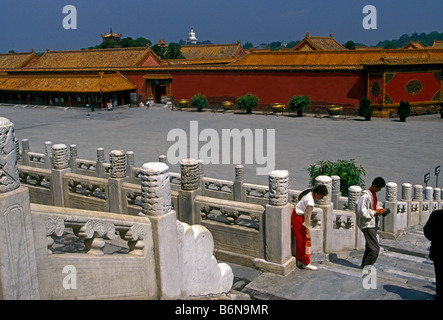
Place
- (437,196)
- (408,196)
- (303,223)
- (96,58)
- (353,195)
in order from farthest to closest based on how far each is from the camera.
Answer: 1. (96,58)
2. (437,196)
3. (408,196)
4. (353,195)
5. (303,223)

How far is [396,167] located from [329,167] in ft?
17.3

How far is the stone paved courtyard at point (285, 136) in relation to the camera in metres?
15.0

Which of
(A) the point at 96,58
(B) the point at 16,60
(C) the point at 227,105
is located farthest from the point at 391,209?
(B) the point at 16,60

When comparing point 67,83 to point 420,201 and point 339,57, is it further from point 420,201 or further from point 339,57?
point 420,201

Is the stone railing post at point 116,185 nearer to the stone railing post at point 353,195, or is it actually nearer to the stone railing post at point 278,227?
the stone railing post at point 278,227

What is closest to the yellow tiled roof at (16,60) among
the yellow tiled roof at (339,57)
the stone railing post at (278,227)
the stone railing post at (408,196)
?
the yellow tiled roof at (339,57)

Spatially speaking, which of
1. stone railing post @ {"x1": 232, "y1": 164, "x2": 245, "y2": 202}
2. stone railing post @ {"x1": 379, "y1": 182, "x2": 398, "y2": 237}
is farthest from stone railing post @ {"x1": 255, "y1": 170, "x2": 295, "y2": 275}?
stone railing post @ {"x1": 379, "y1": 182, "x2": 398, "y2": 237}

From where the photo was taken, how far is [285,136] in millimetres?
21156

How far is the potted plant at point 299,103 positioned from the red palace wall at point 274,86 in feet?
3.99

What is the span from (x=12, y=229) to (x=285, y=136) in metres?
18.7

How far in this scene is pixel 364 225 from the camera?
5.98 m

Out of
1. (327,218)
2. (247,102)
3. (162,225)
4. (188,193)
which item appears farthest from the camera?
(247,102)
